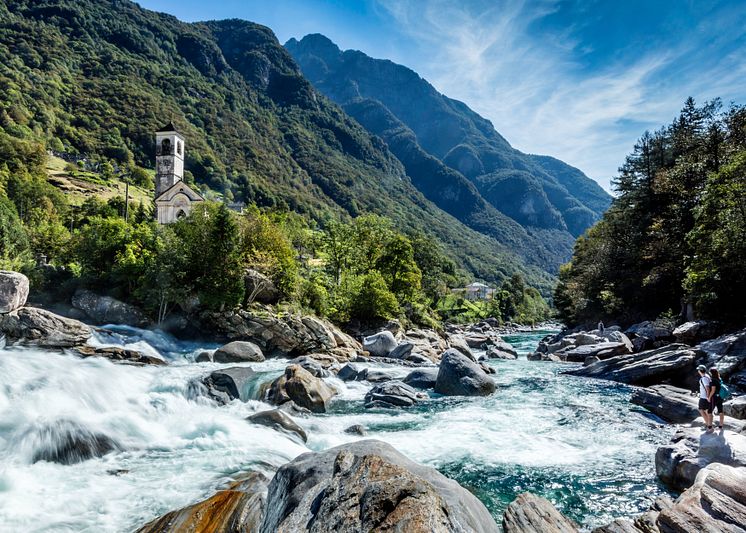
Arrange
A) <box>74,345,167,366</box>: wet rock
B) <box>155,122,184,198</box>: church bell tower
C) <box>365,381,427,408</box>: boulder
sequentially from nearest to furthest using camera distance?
<box>365,381,427,408</box>: boulder → <box>74,345,167,366</box>: wet rock → <box>155,122,184,198</box>: church bell tower

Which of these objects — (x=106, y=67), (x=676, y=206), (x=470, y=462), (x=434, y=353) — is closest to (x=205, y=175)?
(x=106, y=67)

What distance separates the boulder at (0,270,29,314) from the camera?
2200 centimetres

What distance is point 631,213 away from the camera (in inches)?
1716

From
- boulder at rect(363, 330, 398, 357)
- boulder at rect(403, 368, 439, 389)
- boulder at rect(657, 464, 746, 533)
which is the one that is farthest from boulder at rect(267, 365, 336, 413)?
boulder at rect(363, 330, 398, 357)

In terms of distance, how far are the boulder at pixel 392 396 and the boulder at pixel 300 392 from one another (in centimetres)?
190

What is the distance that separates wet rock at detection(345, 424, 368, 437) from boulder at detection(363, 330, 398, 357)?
18.9m

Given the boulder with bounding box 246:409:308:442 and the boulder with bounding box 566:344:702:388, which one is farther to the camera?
the boulder with bounding box 566:344:702:388

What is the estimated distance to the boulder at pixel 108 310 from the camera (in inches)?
1206

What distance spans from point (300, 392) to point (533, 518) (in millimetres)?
11107

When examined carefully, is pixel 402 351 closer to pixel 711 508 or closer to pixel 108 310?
pixel 108 310

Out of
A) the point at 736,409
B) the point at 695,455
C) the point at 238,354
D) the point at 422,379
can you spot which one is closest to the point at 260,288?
the point at 238,354

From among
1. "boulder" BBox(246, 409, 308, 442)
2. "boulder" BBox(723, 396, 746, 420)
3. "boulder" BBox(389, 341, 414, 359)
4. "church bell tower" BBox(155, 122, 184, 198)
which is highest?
"church bell tower" BBox(155, 122, 184, 198)

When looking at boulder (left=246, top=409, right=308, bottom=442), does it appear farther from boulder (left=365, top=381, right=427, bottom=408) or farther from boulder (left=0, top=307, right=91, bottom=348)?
boulder (left=0, top=307, right=91, bottom=348)

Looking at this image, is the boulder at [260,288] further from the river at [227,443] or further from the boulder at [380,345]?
the river at [227,443]
